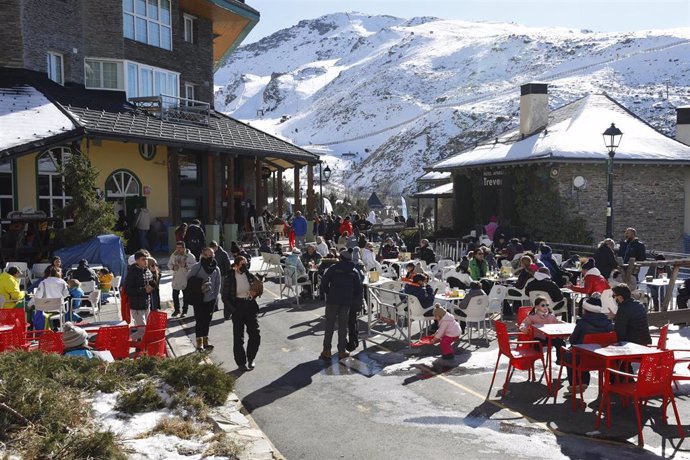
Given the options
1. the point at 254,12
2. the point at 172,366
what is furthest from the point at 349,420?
the point at 254,12

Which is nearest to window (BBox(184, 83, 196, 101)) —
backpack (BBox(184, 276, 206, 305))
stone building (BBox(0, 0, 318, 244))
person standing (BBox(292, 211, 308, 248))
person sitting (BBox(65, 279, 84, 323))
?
stone building (BBox(0, 0, 318, 244))

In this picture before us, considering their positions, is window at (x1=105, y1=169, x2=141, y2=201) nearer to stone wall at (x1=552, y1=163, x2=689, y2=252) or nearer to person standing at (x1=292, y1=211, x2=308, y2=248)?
person standing at (x1=292, y1=211, x2=308, y2=248)

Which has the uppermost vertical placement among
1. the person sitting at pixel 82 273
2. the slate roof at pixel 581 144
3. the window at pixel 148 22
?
the window at pixel 148 22

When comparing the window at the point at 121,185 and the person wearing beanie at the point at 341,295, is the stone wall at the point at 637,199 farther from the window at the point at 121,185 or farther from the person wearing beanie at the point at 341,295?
the person wearing beanie at the point at 341,295

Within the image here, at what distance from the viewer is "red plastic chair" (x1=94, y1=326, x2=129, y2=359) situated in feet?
29.9

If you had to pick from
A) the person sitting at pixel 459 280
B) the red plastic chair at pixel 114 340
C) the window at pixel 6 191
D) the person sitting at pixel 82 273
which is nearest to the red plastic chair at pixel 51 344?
the red plastic chair at pixel 114 340

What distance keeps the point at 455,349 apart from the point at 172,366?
4.90 m

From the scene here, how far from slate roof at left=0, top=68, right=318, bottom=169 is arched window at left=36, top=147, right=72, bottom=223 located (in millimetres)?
1413

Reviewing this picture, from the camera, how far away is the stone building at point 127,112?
20922mm

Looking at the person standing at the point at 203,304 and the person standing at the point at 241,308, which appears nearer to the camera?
the person standing at the point at 241,308

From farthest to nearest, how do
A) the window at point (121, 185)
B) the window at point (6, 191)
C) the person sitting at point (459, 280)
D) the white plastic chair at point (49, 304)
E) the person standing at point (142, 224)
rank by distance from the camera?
the window at point (121, 185) → the person standing at point (142, 224) → the window at point (6, 191) → the person sitting at point (459, 280) → the white plastic chair at point (49, 304)

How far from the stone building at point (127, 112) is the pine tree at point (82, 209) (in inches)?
64.4

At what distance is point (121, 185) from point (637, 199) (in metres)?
17.7

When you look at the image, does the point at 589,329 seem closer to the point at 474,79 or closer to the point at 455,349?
the point at 455,349
